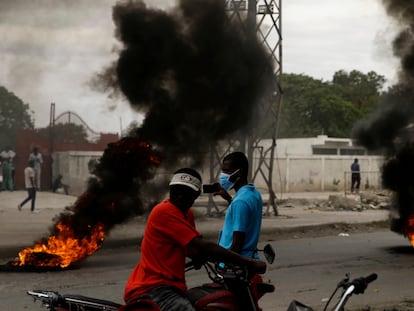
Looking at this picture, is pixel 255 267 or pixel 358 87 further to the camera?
pixel 358 87

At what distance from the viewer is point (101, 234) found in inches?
419

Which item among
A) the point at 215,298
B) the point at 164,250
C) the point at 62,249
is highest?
the point at 164,250

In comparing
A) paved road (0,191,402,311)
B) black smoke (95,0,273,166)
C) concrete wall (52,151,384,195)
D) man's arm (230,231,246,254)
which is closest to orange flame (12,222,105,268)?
paved road (0,191,402,311)

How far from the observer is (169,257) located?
12.2ft

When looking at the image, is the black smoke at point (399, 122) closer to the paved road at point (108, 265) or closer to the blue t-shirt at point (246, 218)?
the paved road at point (108, 265)

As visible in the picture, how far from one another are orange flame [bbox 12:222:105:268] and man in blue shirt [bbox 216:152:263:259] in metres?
5.29

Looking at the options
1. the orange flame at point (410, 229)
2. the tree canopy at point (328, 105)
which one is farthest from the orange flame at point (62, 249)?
the tree canopy at point (328, 105)

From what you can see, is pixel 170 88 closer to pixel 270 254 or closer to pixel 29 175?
pixel 29 175

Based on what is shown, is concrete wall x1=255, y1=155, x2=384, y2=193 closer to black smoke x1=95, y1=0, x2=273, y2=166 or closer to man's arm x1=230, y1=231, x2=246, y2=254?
black smoke x1=95, y1=0, x2=273, y2=166

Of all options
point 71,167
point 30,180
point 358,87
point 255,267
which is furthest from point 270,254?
point 358,87

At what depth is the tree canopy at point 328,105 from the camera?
48406 mm

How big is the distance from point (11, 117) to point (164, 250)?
13.5 m

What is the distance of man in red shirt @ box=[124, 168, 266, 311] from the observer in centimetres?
366

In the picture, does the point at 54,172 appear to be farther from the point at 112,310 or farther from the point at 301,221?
the point at 112,310
